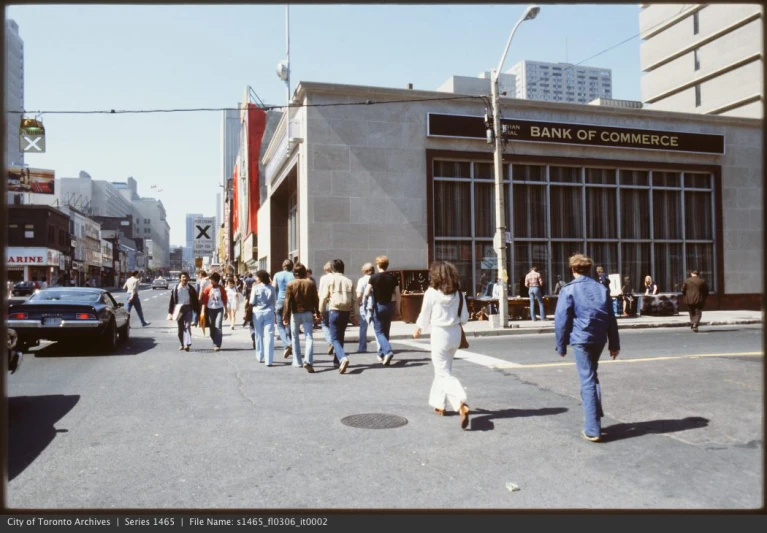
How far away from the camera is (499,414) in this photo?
691 cm

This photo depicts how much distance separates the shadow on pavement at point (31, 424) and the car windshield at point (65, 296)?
5.25 metres

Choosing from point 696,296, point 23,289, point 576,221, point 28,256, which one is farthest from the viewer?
point 28,256

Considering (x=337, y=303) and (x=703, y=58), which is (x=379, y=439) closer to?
(x=337, y=303)

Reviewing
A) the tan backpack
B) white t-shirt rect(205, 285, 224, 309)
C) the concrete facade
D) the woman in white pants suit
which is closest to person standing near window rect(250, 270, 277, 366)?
the tan backpack

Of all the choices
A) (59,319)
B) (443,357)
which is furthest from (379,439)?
(59,319)

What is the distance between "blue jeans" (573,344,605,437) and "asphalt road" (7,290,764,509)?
0.19m

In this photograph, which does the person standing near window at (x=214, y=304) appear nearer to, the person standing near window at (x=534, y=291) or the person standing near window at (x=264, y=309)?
the person standing near window at (x=264, y=309)

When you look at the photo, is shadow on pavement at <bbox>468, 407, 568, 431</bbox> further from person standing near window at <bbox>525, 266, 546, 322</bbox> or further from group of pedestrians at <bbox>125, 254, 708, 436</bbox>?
person standing near window at <bbox>525, 266, 546, 322</bbox>

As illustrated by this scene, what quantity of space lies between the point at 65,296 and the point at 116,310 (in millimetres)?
1273

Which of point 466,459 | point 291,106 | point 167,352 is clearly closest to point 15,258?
point 291,106

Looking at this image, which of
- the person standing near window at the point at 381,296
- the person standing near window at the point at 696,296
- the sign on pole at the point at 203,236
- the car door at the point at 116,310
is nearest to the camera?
the person standing near window at the point at 381,296

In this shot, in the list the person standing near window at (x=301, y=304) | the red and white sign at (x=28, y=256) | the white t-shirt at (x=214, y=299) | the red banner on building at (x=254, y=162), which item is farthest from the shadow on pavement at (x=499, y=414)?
the red and white sign at (x=28, y=256)

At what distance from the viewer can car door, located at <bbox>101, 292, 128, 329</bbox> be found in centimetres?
1363

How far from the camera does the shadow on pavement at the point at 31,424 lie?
5395 mm
